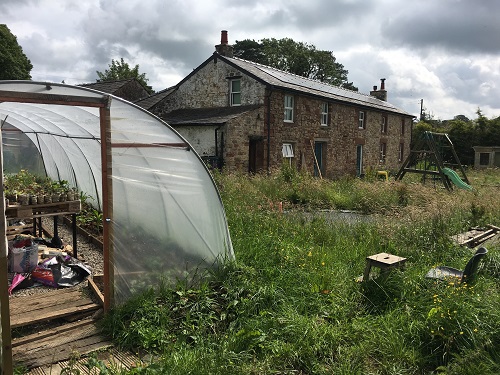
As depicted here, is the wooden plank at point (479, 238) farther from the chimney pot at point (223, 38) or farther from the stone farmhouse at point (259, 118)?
the chimney pot at point (223, 38)

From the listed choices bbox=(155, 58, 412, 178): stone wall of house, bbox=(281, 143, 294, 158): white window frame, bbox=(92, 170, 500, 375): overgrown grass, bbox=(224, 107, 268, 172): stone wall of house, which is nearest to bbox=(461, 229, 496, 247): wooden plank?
bbox=(92, 170, 500, 375): overgrown grass

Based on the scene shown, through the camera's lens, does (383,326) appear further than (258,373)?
Yes

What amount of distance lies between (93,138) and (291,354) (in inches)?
211

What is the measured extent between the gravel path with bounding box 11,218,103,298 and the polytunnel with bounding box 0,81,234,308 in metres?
1.35

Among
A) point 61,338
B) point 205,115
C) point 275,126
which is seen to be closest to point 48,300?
point 61,338

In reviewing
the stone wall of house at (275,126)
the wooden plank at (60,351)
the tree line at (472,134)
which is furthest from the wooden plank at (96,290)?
the tree line at (472,134)

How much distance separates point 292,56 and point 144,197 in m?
43.5

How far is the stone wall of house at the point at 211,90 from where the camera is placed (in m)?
18.5

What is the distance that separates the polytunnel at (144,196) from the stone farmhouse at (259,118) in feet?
33.9

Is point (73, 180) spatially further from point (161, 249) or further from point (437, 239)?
point (437, 239)

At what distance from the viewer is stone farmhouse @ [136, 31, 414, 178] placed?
17.1m

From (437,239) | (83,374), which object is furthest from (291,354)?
(437,239)

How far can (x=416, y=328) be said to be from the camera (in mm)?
4066

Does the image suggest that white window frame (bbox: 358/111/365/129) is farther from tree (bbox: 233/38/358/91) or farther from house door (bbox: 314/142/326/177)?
tree (bbox: 233/38/358/91)
